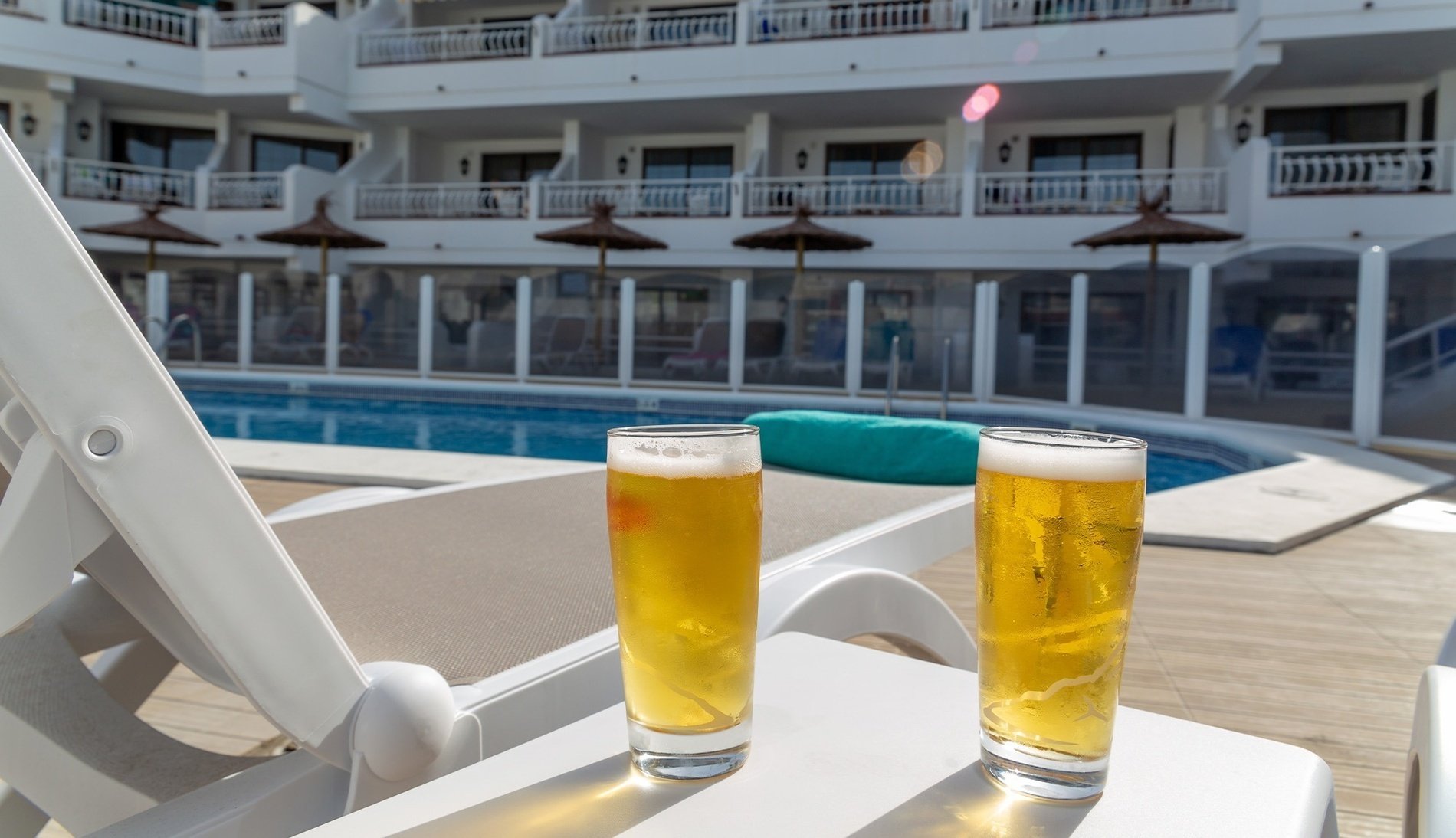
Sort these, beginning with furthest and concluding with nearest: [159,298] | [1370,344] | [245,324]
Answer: [159,298]
[245,324]
[1370,344]

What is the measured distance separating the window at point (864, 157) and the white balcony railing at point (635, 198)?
7.02 ft

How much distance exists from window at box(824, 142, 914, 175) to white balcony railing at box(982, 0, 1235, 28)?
2.57 meters

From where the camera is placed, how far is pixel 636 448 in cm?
55

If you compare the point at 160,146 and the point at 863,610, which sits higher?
the point at 160,146

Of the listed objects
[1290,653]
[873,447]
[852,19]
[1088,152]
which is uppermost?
[852,19]

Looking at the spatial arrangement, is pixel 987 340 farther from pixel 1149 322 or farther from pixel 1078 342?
pixel 1149 322

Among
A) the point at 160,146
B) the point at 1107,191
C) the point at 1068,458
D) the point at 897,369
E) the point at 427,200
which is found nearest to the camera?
the point at 1068,458

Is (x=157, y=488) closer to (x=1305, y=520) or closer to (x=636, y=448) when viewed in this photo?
(x=636, y=448)

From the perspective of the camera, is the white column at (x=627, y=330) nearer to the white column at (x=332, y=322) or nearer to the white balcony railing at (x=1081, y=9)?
the white column at (x=332, y=322)

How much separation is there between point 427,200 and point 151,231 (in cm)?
399

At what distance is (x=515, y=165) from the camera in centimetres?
1705

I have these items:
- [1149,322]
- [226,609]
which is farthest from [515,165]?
[226,609]

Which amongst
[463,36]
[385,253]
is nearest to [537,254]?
[385,253]

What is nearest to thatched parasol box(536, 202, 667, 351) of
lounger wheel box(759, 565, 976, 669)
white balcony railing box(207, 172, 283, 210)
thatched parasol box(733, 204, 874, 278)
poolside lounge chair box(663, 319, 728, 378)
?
thatched parasol box(733, 204, 874, 278)
